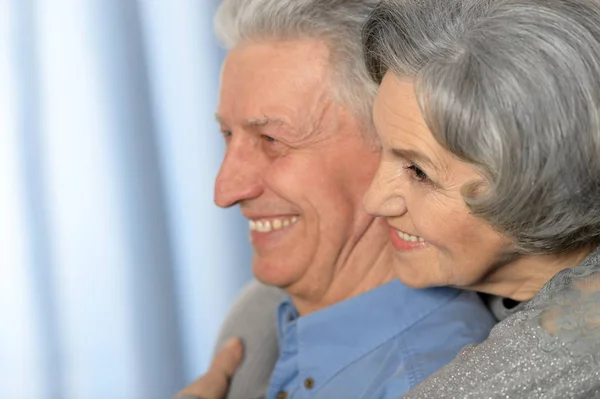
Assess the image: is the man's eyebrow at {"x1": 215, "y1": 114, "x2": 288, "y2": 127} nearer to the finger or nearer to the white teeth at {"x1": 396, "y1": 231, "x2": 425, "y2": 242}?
the white teeth at {"x1": 396, "y1": 231, "x2": 425, "y2": 242}

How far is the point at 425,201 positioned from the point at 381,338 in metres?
0.31

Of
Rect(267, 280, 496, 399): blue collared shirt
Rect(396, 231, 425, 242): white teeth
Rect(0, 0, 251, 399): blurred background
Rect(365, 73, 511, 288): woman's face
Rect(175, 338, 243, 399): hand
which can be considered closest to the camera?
Rect(365, 73, 511, 288): woman's face

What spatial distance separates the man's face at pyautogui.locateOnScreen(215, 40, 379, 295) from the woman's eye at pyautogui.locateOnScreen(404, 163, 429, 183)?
24 cm

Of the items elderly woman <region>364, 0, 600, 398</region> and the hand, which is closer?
elderly woman <region>364, 0, 600, 398</region>

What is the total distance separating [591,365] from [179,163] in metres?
1.77

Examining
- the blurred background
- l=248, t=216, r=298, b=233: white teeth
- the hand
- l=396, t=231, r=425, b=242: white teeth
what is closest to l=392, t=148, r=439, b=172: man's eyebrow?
l=396, t=231, r=425, b=242: white teeth

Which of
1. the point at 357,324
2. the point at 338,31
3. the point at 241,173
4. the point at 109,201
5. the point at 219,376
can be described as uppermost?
the point at 338,31

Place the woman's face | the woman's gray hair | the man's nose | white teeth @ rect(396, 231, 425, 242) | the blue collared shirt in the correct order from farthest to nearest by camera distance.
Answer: the man's nose → the blue collared shirt → white teeth @ rect(396, 231, 425, 242) → the woman's face → the woman's gray hair

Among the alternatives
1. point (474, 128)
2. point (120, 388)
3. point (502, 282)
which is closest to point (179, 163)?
point (120, 388)

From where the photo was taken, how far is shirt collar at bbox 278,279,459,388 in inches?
56.5

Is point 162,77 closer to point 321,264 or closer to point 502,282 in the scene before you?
point 321,264

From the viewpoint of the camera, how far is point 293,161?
146 cm

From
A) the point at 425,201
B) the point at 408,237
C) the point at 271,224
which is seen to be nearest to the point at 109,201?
the point at 271,224

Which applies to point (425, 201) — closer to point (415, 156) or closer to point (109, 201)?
point (415, 156)
